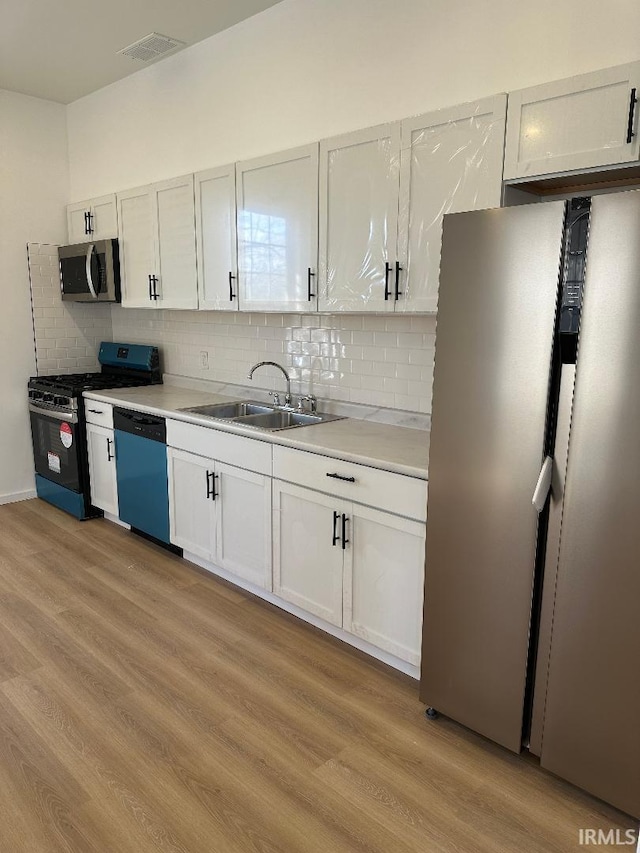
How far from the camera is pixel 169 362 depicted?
15.1 ft

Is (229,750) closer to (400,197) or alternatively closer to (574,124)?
(400,197)

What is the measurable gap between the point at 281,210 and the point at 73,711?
2.42 m

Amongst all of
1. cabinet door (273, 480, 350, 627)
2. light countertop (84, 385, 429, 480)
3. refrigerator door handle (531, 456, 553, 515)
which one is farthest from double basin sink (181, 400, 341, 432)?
refrigerator door handle (531, 456, 553, 515)

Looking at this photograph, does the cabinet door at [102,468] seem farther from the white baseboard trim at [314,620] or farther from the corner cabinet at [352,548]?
the corner cabinet at [352,548]

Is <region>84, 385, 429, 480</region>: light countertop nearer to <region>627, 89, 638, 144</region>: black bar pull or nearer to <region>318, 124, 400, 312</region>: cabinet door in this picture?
<region>318, 124, 400, 312</region>: cabinet door

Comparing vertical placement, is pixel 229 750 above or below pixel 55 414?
below

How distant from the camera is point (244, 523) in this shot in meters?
3.14

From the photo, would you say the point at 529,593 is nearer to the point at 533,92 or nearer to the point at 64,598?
the point at 533,92

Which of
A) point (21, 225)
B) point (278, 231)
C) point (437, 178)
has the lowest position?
point (278, 231)

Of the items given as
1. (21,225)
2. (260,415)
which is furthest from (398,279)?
(21,225)

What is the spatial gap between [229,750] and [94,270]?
342 centimetres

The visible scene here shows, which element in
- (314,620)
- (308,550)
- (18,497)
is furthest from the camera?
(18,497)

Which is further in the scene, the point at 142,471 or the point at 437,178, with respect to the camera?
the point at 142,471

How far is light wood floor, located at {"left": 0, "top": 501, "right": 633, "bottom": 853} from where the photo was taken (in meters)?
1.81
